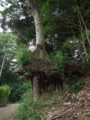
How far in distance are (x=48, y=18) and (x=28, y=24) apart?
14.2 ft

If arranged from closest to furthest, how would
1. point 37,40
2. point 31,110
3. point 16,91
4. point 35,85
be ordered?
point 31,110
point 35,85
point 37,40
point 16,91

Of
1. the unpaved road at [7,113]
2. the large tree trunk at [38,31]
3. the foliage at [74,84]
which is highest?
the large tree trunk at [38,31]

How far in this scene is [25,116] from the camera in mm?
5379

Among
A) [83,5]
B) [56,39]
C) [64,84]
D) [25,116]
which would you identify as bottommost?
[25,116]

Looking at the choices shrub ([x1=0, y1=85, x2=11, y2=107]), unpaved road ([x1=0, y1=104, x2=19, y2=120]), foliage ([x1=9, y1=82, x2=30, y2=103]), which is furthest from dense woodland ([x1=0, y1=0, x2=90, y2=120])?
foliage ([x1=9, y1=82, x2=30, y2=103])

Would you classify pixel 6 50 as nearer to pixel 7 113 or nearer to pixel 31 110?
pixel 7 113

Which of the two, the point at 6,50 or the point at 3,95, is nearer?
the point at 3,95

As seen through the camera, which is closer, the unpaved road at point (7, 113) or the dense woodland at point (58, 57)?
the dense woodland at point (58, 57)

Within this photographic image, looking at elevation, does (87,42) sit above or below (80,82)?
above

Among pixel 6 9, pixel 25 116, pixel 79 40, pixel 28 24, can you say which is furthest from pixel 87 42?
pixel 6 9

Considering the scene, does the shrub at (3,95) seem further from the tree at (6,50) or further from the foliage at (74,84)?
the foliage at (74,84)

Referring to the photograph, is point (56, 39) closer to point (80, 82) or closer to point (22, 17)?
point (80, 82)

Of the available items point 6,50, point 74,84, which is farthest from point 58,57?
point 6,50

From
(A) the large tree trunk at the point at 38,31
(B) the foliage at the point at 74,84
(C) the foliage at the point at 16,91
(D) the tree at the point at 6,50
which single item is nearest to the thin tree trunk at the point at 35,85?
(A) the large tree trunk at the point at 38,31
